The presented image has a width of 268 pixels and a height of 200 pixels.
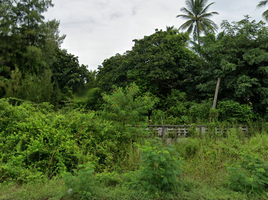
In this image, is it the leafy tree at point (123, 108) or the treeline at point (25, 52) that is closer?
the leafy tree at point (123, 108)

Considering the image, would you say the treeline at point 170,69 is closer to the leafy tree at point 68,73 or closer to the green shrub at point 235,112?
the green shrub at point 235,112

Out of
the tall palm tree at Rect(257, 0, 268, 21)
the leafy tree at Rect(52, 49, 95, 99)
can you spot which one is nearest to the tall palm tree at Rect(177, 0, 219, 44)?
the tall palm tree at Rect(257, 0, 268, 21)

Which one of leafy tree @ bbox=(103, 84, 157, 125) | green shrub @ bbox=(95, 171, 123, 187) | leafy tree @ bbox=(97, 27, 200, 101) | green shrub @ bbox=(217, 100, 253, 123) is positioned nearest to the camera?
green shrub @ bbox=(95, 171, 123, 187)

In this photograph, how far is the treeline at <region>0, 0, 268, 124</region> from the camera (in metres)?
8.96

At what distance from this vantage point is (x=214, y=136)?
7.59 metres

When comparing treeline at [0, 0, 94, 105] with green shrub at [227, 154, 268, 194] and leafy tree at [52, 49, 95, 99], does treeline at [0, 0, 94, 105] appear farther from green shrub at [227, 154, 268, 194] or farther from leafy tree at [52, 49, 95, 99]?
green shrub at [227, 154, 268, 194]

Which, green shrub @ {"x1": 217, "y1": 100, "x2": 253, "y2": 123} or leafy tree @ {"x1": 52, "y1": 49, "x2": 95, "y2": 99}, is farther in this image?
leafy tree @ {"x1": 52, "y1": 49, "x2": 95, "y2": 99}

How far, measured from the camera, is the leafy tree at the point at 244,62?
8.58 metres

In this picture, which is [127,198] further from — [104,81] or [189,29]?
[189,29]

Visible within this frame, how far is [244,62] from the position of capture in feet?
30.3

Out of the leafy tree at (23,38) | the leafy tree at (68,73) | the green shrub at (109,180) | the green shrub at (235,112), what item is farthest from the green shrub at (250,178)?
the leafy tree at (68,73)

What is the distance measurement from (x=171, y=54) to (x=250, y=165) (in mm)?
10159

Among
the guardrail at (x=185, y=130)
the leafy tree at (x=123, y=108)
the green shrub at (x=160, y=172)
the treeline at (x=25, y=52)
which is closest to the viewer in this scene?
the green shrub at (x=160, y=172)

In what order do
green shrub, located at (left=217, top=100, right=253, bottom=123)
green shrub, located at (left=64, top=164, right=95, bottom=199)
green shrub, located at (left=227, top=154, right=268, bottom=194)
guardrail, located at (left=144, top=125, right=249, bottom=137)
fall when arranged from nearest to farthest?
green shrub, located at (left=64, top=164, right=95, bottom=199) < green shrub, located at (left=227, top=154, right=268, bottom=194) < guardrail, located at (left=144, top=125, right=249, bottom=137) < green shrub, located at (left=217, top=100, right=253, bottom=123)
